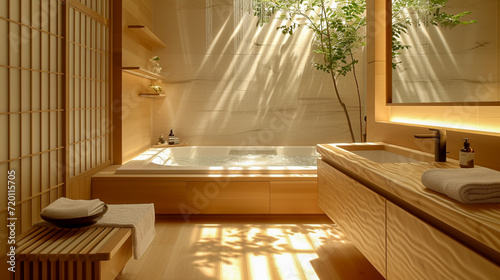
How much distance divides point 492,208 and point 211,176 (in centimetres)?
231

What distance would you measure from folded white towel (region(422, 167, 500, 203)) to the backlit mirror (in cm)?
62

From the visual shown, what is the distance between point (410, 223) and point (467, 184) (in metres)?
0.28

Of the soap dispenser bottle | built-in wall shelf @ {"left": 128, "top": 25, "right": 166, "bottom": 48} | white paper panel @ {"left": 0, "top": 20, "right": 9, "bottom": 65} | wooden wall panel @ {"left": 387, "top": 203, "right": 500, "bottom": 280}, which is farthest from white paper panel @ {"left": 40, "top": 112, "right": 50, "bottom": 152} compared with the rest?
the soap dispenser bottle

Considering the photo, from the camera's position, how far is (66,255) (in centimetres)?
154

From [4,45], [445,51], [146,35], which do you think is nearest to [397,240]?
→ [445,51]

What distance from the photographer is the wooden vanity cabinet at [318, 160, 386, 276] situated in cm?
152

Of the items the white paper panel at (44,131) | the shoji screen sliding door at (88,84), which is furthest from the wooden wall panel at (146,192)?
the white paper panel at (44,131)

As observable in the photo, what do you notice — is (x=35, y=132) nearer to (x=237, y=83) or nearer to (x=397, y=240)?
(x=397, y=240)

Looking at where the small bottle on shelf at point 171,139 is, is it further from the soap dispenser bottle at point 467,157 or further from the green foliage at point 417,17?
the soap dispenser bottle at point 467,157

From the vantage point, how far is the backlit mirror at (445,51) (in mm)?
1661

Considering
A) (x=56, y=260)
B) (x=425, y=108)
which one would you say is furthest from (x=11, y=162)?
(x=425, y=108)

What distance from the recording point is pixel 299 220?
10.3 ft

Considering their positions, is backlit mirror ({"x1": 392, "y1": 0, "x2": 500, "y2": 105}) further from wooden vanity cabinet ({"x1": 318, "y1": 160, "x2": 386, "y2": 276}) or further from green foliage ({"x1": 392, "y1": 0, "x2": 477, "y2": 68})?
wooden vanity cabinet ({"x1": 318, "y1": 160, "x2": 386, "y2": 276})

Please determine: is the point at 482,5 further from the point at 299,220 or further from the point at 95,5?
the point at 95,5
